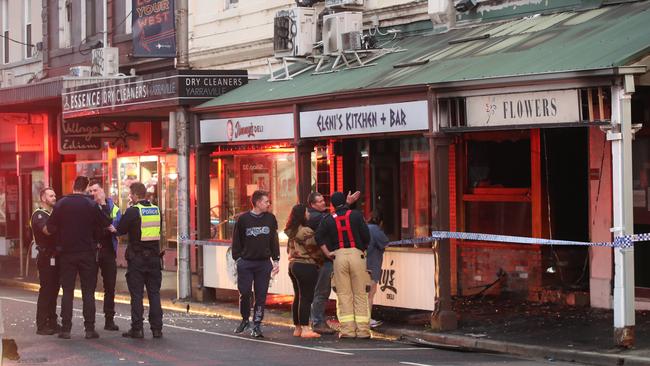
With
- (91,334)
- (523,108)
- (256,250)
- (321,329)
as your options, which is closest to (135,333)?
(91,334)

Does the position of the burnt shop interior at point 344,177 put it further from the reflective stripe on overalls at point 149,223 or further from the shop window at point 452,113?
the reflective stripe on overalls at point 149,223

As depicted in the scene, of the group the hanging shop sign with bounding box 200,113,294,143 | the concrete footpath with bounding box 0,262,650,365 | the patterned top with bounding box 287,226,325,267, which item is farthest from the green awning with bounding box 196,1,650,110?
the concrete footpath with bounding box 0,262,650,365

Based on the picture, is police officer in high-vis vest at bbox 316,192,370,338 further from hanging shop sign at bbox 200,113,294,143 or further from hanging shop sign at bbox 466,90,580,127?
hanging shop sign at bbox 200,113,294,143

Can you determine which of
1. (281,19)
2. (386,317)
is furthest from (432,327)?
(281,19)

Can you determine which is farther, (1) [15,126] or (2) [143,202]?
(1) [15,126]

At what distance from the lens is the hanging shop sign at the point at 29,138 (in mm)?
31172

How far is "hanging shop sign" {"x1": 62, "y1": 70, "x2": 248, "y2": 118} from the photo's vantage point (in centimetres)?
2038

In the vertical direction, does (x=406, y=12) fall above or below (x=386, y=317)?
above

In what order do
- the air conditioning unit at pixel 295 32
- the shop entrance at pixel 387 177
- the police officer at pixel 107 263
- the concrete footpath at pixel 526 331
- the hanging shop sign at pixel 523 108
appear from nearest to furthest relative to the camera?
the concrete footpath at pixel 526 331 → the hanging shop sign at pixel 523 108 → the police officer at pixel 107 263 → the shop entrance at pixel 387 177 → the air conditioning unit at pixel 295 32

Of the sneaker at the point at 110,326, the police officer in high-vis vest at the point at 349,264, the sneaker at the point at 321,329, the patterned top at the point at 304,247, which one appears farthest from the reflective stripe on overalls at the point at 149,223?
the sneaker at the point at 321,329

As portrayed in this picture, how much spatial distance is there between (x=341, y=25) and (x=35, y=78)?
14.5 metres

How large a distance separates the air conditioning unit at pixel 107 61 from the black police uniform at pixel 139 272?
11939 millimetres

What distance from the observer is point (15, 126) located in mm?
32281

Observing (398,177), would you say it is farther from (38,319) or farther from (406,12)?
(38,319)
